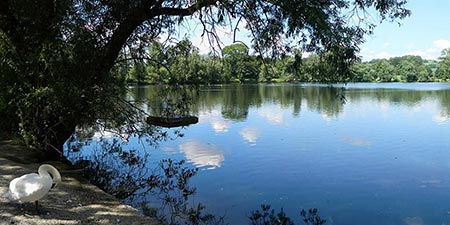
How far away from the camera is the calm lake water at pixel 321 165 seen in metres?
8.26

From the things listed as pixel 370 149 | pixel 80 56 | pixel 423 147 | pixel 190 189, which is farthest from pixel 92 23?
pixel 423 147

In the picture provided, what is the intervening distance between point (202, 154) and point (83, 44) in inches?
289

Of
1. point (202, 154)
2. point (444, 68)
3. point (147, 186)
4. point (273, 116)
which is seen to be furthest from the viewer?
point (444, 68)

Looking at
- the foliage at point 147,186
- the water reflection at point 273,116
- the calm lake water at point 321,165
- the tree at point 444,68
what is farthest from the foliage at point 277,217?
the tree at point 444,68

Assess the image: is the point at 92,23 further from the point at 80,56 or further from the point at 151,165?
the point at 151,165

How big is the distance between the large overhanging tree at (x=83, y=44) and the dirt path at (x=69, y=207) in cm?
97

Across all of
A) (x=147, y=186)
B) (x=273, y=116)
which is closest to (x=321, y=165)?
(x=147, y=186)

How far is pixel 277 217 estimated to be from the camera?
7.45 metres

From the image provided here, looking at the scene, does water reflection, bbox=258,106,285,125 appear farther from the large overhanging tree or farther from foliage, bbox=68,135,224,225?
the large overhanging tree

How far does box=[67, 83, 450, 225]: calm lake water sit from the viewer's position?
27.1 feet

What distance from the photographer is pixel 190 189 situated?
8.99m

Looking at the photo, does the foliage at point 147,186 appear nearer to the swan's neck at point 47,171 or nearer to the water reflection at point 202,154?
the swan's neck at point 47,171

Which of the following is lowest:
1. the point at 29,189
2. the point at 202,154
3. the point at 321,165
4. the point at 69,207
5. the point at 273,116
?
the point at 321,165

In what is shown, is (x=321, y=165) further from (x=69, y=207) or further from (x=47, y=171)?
(x=47, y=171)
